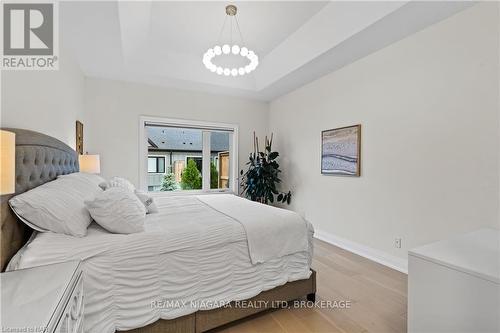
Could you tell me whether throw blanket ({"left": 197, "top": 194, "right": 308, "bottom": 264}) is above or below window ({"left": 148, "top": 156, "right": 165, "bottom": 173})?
below

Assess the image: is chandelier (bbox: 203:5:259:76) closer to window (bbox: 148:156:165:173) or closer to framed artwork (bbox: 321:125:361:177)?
framed artwork (bbox: 321:125:361:177)

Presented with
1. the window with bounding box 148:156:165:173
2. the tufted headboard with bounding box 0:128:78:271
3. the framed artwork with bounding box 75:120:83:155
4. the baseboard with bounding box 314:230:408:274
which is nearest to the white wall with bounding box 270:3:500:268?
the baseboard with bounding box 314:230:408:274

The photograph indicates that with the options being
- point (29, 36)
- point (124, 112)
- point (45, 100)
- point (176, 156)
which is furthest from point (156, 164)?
point (29, 36)

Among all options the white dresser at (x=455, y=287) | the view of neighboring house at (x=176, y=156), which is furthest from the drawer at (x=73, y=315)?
the view of neighboring house at (x=176, y=156)

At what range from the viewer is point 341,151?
334 centimetres

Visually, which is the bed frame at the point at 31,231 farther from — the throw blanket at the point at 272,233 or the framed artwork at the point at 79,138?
the framed artwork at the point at 79,138

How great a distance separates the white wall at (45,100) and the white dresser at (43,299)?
1045 mm

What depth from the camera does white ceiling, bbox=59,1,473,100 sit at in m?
2.23

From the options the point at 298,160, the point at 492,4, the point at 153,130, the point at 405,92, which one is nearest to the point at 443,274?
the point at 405,92

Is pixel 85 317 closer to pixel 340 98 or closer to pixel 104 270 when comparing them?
pixel 104 270

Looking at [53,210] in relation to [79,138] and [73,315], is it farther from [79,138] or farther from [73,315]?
[79,138]

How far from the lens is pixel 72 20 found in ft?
7.29

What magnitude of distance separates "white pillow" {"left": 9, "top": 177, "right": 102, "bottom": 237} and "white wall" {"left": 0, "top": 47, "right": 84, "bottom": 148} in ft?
1.84

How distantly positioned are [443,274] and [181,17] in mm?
3483
